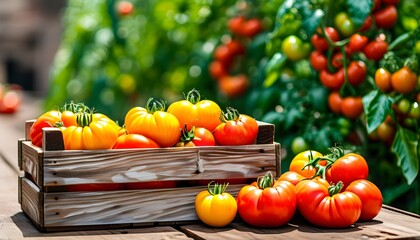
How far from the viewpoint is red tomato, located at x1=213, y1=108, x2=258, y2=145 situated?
2115mm

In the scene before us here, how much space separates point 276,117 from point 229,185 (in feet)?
4.09

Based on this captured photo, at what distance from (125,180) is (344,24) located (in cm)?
130

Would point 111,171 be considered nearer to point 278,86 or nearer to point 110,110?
point 278,86

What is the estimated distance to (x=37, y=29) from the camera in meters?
9.89

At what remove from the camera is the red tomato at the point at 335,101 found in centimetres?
316

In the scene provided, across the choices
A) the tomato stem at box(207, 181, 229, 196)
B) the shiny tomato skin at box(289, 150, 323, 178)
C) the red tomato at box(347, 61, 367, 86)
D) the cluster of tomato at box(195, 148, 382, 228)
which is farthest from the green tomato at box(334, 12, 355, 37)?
the tomato stem at box(207, 181, 229, 196)

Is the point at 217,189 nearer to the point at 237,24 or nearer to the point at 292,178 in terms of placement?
the point at 292,178

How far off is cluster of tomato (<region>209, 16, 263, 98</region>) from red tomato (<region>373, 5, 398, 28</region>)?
42.5 inches

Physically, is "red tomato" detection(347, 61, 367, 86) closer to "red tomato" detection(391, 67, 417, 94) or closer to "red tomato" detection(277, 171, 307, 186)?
"red tomato" detection(391, 67, 417, 94)

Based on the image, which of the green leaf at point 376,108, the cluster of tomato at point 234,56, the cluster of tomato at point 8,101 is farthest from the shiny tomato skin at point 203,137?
the cluster of tomato at point 8,101

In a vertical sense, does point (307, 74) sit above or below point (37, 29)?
below

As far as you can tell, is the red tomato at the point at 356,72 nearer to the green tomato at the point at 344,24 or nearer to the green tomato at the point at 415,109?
the green tomato at the point at 344,24

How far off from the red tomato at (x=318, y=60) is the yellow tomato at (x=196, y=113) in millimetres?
1042

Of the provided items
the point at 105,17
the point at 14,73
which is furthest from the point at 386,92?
the point at 14,73
